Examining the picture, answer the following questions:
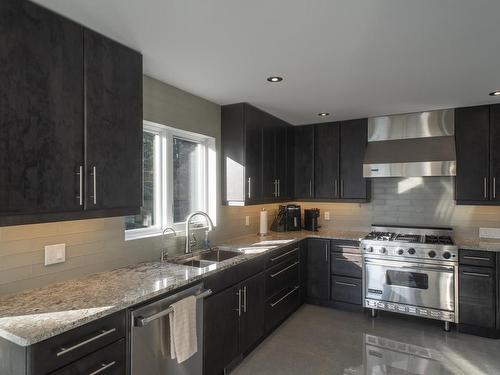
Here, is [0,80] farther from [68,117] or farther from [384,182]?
[384,182]

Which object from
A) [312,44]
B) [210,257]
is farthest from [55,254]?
[312,44]

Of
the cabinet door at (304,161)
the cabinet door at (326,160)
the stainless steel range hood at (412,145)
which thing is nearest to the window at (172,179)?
the cabinet door at (304,161)

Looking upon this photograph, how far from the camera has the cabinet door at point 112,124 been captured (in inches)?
72.6

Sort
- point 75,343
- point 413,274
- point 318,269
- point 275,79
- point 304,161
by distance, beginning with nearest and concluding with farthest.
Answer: point 75,343
point 275,79
point 413,274
point 318,269
point 304,161

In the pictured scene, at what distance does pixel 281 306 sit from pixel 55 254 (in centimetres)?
233

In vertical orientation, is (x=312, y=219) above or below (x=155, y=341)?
above

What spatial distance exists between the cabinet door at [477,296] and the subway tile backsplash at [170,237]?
68cm

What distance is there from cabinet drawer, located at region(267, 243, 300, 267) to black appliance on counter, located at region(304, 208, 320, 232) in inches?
29.4

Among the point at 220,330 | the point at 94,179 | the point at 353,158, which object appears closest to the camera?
the point at 94,179

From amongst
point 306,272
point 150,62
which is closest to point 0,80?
point 150,62

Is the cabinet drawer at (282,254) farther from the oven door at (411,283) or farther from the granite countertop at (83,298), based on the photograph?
the oven door at (411,283)

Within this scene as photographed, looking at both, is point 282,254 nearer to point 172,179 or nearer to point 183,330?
point 172,179

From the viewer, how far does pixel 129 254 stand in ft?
8.07

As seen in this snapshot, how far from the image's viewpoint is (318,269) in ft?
13.5
